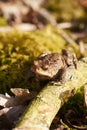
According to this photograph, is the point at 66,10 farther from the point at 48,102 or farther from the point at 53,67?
the point at 48,102

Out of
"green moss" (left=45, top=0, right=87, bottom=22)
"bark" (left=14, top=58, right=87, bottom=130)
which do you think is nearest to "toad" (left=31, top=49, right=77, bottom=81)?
"bark" (left=14, top=58, right=87, bottom=130)

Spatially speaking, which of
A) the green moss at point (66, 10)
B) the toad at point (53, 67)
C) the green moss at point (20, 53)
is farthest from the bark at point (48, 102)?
the green moss at point (66, 10)

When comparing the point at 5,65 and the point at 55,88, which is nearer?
the point at 55,88

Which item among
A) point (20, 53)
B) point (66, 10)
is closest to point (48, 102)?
point (20, 53)

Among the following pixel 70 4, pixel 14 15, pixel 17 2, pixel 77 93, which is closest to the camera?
pixel 77 93

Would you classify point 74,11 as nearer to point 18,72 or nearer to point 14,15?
point 14,15

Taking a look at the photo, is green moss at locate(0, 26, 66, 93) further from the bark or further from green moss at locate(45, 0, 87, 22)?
green moss at locate(45, 0, 87, 22)

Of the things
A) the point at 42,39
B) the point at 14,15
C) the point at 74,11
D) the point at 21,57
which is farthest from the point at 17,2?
the point at 21,57

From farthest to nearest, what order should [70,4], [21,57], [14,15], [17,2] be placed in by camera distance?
[70,4], [17,2], [14,15], [21,57]
